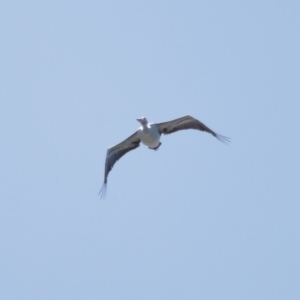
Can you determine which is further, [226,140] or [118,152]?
[118,152]

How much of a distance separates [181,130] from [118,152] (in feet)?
11.3

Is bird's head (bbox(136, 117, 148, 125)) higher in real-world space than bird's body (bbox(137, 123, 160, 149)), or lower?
higher

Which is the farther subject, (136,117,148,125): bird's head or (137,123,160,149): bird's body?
(136,117,148,125): bird's head

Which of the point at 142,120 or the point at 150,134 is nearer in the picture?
the point at 150,134

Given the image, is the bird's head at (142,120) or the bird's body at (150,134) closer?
the bird's body at (150,134)

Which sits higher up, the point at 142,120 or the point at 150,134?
the point at 142,120

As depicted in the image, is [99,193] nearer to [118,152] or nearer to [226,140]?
[118,152]

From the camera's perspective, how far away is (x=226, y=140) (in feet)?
144

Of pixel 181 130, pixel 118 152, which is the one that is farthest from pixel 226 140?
pixel 118 152

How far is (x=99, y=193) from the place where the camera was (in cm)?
4766

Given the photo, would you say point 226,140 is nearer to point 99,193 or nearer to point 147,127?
point 147,127

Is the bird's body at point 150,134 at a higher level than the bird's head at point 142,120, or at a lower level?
lower

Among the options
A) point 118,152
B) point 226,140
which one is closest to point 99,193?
point 118,152

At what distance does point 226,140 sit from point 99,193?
22.5 feet
